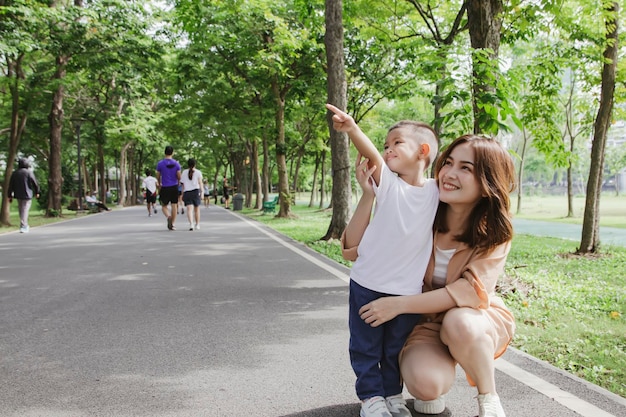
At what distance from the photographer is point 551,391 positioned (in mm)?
3234

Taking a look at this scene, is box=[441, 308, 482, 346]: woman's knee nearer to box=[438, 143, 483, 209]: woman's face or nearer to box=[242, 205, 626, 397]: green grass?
box=[438, 143, 483, 209]: woman's face

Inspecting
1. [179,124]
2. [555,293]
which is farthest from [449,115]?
[179,124]

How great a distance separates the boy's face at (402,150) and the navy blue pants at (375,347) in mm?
602

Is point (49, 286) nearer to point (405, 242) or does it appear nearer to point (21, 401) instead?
point (21, 401)

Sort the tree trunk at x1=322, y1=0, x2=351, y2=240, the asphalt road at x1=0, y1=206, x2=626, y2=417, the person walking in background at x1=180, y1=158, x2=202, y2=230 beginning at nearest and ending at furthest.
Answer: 1. the asphalt road at x1=0, y1=206, x2=626, y2=417
2. the tree trunk at x1=322, y1=0, x2=351, y2=240
3. the person walking in background at x1=180, y1=158, x2=202, y2=230

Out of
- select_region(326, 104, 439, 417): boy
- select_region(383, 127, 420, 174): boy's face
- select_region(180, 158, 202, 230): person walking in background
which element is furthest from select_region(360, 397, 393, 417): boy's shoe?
select_region(180, 158, 202, 230): person walking in background

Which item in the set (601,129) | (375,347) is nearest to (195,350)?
(375,347)

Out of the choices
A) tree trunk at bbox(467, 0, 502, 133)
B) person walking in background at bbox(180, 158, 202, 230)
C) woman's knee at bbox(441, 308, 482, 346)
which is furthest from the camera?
person walking in background at bbox(180, 158, 202, 230)

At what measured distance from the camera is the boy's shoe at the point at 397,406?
267cm

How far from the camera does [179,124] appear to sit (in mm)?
24922

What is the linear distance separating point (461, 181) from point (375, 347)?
2.85ft

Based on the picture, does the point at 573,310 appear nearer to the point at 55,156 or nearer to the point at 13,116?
the point at 13,116

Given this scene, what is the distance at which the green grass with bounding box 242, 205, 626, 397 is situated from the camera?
3.87 metres

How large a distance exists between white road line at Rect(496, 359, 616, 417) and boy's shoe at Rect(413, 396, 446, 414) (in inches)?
27.1
